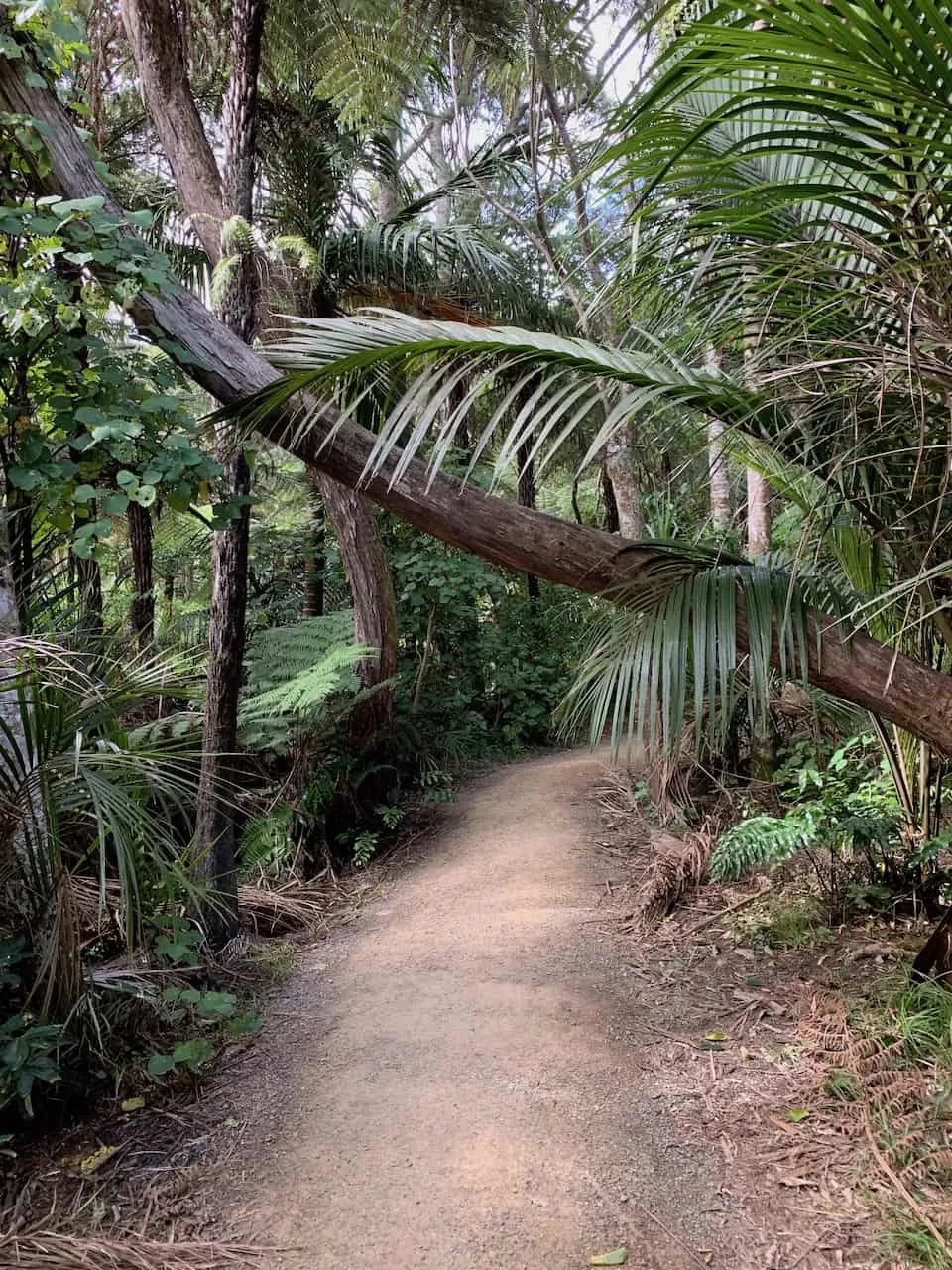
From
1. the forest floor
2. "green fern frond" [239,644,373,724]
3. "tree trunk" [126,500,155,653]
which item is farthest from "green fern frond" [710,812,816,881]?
"tree trunk" [126,500,155,653]

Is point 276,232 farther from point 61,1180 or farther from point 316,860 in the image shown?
point 61,1180

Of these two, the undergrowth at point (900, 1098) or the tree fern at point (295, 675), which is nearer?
the undergrowth at point (900, 1098)

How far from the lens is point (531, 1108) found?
2.47 m

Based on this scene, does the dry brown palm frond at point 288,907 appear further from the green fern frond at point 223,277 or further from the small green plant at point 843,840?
the green fern frond at point 223,277

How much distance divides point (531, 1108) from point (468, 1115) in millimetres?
198

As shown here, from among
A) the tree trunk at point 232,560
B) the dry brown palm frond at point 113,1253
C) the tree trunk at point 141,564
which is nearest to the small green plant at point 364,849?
the tree trunk at point 232,560

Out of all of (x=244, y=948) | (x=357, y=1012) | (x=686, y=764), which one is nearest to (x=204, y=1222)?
(x=357, y=1012)

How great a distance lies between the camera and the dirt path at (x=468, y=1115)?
2.01 meters

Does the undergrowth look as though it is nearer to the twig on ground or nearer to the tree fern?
the twig on ground

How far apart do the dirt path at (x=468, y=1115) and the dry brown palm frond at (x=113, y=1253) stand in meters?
0.11

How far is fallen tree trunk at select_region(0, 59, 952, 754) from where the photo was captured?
2539 millimetres

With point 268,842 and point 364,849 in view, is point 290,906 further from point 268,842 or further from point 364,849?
point 364,849

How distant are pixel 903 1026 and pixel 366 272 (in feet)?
19.4

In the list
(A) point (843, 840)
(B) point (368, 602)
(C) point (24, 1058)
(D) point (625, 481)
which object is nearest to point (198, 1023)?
(C) point (24, 1058)
